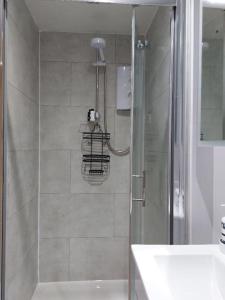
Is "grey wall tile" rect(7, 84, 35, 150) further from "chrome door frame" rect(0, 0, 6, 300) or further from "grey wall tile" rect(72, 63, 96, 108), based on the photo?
"grey wall tile" rect(72, 63, 96, 108)

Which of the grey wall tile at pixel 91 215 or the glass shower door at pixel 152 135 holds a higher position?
the glass shower door at pixel 152 135

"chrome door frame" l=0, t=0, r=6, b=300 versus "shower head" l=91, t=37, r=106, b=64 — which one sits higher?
"shower head" l=91, t=37, r=106, b=64

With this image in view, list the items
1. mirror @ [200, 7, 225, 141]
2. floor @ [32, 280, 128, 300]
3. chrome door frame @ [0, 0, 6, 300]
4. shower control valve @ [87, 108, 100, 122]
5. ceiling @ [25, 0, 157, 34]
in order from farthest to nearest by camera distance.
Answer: shower control valve @ [87, 108, 100, 122], floor @ [32, 280, 128, 300], ceiling @ [25, 0, 157, 34], chrome door frame @ [0, 0, 6, 300], mirror @ [200, 7, 225, 141]

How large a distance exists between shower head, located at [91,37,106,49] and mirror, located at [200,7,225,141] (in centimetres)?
124

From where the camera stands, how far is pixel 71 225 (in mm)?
2658

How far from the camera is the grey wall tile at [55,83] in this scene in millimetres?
2611

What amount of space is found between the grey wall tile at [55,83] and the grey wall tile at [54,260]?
4.31 feet

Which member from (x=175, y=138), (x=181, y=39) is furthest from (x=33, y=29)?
(x=175, y=138)

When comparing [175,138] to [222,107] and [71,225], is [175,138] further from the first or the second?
[71,225]

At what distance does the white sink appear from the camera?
34.9 inches

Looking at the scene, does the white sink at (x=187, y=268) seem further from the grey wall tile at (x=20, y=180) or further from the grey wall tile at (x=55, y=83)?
the grey wall tile at (x=55, y=83)

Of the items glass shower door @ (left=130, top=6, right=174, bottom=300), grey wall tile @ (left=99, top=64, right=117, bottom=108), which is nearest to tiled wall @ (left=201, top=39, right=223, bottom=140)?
glass shower door @ (left=130, top=6, right=174, bottom=300)

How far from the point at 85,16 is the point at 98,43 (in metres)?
0.25

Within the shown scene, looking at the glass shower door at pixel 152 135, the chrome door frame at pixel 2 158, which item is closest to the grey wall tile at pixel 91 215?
the glass shower door at pixel 152 135
